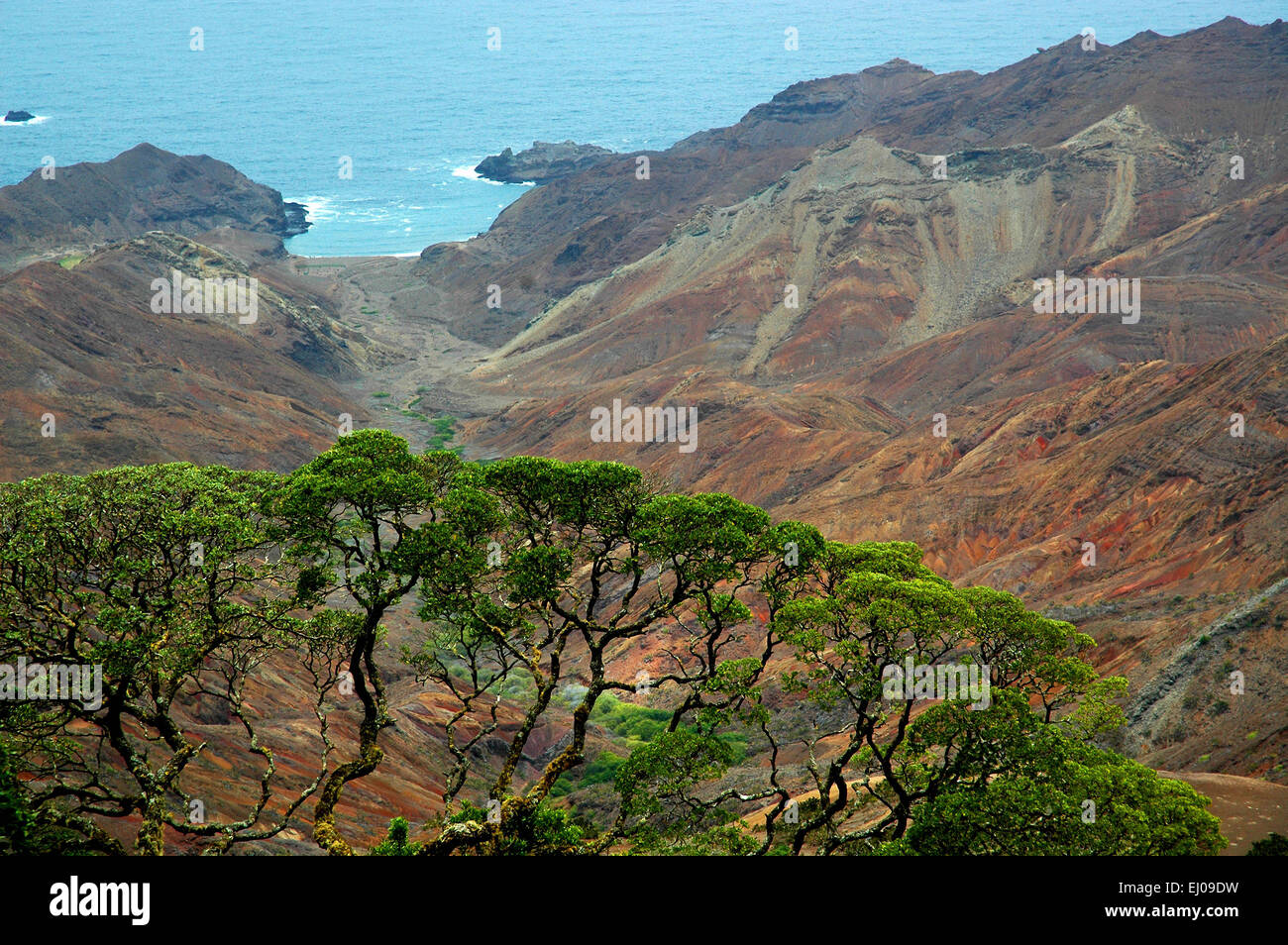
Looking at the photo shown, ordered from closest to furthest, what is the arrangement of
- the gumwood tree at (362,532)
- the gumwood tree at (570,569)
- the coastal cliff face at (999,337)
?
the gumwood tree at (362,532) → the gumwood tree at (570,569) → the coastal cliff face at (999,337)

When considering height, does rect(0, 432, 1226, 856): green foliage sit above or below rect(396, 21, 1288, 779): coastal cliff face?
below

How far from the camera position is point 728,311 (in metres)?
120

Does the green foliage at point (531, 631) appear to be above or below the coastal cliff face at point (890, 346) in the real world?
below

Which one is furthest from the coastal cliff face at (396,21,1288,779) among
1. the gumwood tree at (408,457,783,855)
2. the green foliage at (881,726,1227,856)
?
the gumwood tree at (408,457,783,855)

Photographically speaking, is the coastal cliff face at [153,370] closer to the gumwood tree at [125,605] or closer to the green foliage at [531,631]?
the gumwood tree at [125,605]

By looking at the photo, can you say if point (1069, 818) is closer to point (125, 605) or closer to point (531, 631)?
point (531, 631)

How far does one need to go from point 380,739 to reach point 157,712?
23.4 metres

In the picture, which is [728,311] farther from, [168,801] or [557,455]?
[168,801]

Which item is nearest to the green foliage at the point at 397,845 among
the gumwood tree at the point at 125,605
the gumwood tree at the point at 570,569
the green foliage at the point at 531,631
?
the green foliage at the point at 531,631

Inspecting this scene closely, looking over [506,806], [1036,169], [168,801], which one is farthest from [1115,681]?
[1036,169]

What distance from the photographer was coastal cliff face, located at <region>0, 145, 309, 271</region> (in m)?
154

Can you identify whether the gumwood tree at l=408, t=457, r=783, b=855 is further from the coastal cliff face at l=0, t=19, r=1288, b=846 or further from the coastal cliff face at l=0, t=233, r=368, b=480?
the coastal cliff face at l=0, t=233, r=368, b=480

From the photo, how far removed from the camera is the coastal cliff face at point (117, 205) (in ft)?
506
